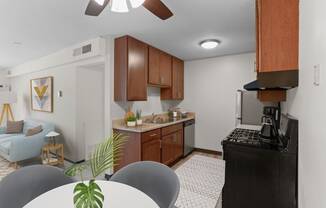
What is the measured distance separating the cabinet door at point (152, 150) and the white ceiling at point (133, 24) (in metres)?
1.79

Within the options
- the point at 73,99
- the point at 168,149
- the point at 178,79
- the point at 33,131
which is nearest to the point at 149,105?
the point at 178,79

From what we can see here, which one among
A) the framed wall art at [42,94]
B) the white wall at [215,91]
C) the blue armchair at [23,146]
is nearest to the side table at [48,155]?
the blue armchair at [23,146]

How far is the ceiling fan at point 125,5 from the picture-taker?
4.29ft

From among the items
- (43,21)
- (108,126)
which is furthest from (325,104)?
(43,21)

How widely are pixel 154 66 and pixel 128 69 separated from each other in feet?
2.61

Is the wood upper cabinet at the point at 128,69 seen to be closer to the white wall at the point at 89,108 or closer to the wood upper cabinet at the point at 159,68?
Answer: the wood upper cabinet at the point at 159,68

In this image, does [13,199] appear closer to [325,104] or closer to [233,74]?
[325,104]

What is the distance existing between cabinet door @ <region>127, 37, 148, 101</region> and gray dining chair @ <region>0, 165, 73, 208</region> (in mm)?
1627

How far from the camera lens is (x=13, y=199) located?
3.55 feet

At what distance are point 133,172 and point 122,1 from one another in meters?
1.35

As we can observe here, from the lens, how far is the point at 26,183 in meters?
1.18

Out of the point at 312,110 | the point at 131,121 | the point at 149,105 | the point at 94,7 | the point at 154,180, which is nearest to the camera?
the point at 312,110

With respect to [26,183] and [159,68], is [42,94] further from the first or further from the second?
[26,183]

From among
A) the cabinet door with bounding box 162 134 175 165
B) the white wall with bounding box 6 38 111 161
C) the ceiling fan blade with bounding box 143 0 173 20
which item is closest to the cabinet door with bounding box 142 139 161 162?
the cabinet door with bounding box 162 134 175 165
